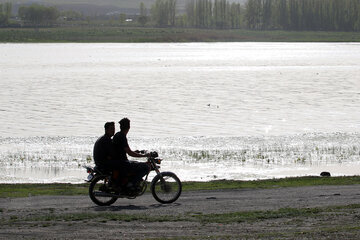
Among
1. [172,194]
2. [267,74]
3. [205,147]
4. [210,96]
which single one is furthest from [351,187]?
[267,74]

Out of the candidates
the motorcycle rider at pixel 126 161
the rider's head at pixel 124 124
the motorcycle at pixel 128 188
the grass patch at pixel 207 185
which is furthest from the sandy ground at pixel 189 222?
the rider's head at pixel 124 124

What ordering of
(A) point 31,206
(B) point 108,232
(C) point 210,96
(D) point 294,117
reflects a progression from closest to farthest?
(B) point 108,232 → (A) point 31,206 → (D) point 294,117 → (C) point 210,96

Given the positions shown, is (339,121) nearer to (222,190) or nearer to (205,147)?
(205,147)

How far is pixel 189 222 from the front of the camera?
15.4 meters

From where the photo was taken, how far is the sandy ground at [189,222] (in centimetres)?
1398

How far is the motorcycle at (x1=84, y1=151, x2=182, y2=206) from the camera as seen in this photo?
59.2ft

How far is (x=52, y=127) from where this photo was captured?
142 ft

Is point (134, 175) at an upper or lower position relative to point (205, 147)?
upper

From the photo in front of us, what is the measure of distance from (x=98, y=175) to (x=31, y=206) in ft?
5.98

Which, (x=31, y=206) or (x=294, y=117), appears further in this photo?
(x=294, y=117)

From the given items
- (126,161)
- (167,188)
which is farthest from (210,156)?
(126,161)

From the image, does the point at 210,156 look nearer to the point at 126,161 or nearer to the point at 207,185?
the point at 207,185

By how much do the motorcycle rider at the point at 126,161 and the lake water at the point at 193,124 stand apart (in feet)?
28.1

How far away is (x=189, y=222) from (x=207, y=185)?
8076 millimetres
